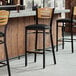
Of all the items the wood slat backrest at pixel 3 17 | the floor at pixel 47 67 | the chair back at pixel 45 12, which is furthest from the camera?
the chair back at pixel 45 12

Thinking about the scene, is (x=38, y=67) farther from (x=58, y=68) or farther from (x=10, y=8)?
(x=10, y=8)

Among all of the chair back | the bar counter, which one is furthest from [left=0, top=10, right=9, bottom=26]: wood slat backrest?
the chair back

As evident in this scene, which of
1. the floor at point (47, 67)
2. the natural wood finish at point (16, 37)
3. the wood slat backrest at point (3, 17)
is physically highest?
the wood slat backrest at point (3, 17)

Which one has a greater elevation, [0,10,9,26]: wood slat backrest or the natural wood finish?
[0,10,9,26]: wood slat backrest

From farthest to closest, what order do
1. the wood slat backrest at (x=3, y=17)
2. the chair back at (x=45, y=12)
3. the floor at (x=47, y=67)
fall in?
1. the chair back at (x=45, y=12)
2. the floor at (x=47, y=67)
3. the wood slat backrest at (x=3, y=17)

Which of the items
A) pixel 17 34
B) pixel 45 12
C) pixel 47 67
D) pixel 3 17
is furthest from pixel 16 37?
pixel 3 17

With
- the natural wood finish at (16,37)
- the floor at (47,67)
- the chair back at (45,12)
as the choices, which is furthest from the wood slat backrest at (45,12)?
the floor at (47,67)

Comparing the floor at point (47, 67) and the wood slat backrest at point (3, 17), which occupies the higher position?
the wood slat backrest at point (3, 17)

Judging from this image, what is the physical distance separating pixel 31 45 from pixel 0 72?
153 centimetres

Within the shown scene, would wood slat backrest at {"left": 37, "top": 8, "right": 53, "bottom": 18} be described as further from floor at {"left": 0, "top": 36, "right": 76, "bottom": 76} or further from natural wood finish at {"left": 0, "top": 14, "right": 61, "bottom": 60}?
floor at {"left": 0, "top": 36, "right": 76, "bottom": 76}

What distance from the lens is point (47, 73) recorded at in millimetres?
4066

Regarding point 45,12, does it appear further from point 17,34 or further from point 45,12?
point 17,34

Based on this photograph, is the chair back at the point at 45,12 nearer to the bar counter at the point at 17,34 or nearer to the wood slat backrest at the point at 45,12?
the wood slat backrest at the point at 45,12

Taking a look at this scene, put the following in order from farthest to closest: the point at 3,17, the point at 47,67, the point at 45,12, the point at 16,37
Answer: the point at 16,37 → the point at 45,12 → the point at 47,67 → the point at 3,17
